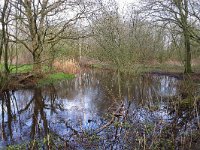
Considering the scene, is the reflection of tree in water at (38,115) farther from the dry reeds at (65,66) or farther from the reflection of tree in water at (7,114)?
the dry reeds at (65,66)

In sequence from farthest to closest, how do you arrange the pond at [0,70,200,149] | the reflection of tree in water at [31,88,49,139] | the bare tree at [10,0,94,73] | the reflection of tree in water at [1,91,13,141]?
the bare tree at [10,0,94,73] → the reflection of tree in water at [31,88,49,139] → the reflection of tree in water at [1,91,13,141] → the pond at [0,70,200,149]

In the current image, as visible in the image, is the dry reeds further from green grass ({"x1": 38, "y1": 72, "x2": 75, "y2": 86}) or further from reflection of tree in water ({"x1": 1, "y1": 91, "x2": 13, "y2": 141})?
reflection of tree in water ({"x1": 1, "y1": 91, "x2": 13, "y2": 141})

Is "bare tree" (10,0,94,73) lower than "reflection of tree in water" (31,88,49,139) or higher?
higher

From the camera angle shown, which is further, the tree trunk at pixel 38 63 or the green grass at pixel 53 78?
the tree trunk at pixel 38 63

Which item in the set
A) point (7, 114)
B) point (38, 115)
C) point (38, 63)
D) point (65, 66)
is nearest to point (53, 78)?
point (38, 63)

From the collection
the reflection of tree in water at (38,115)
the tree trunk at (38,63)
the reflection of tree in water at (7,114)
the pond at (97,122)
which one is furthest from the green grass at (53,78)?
the pond at (97,122)

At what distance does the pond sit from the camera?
6.89m

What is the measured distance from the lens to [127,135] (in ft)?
23.7

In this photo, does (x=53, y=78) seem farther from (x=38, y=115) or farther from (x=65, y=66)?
(x=38, y=115)

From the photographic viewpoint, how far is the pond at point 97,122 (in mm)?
6895

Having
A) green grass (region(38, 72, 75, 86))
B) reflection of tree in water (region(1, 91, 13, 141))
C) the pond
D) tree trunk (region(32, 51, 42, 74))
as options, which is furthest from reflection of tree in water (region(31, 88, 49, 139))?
tree trunk (region(32, 51, 42, 74))

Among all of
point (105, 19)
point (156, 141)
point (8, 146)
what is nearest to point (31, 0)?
point (105, 19)

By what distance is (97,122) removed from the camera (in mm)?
8938

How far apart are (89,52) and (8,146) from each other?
2376 centimetres
